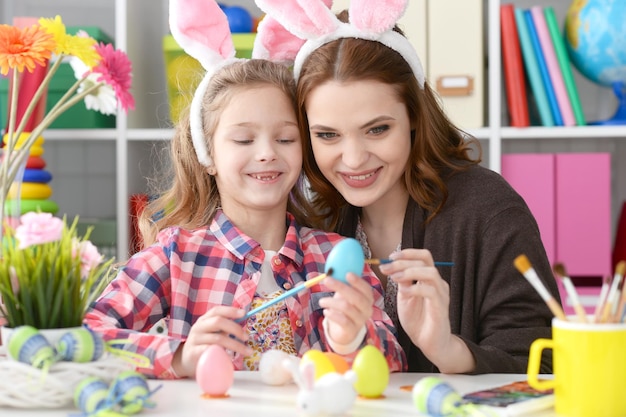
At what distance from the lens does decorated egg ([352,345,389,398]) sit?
0.95 meters

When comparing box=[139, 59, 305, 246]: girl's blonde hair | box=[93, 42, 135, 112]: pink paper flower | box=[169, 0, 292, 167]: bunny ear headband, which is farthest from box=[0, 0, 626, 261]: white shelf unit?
box=[93, 42, 135, 112]: pink paper flower

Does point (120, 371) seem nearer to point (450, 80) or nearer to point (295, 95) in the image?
point (295, 95)

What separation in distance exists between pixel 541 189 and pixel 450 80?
0.40 metres

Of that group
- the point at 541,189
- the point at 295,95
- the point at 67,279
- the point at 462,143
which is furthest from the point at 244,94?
the point at 541,189

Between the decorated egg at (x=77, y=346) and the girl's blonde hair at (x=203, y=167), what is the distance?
1.97ft

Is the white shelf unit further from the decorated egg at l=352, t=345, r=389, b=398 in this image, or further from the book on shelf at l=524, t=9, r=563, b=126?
the decorated egg at l=352, t=345, r=389, b=398

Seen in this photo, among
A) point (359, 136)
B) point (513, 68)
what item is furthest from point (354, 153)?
point (513, 68)

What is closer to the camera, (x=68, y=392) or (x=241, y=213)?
(x=68, y=392)

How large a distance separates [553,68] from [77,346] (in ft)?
6.10

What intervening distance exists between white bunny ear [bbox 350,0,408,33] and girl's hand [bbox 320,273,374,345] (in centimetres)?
61

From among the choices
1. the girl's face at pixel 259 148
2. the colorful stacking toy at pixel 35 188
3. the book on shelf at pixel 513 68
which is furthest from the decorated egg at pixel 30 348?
the book on shelf at pixel 513 68

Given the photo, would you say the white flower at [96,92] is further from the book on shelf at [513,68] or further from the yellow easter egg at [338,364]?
the book on shelf at [513,68]

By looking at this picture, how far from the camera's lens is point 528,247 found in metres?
1.51

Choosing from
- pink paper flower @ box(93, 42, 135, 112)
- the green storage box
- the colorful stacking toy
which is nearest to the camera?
pink paper flower @ box(93, 42, 135, 112)
